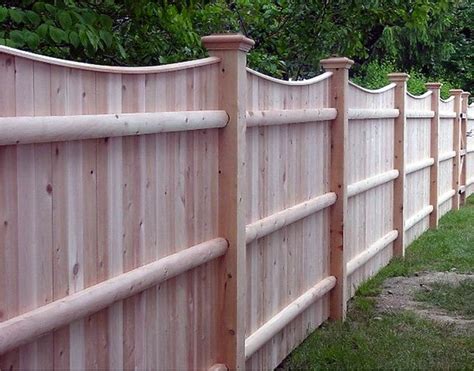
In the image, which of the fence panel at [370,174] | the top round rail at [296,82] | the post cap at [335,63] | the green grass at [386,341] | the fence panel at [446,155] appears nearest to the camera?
the top round rail at [296,82]

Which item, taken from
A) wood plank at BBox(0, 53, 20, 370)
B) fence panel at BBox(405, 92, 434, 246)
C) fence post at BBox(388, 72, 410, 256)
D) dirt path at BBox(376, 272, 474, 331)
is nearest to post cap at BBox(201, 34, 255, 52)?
wood plank at BBox(0, 53, 20, 370)

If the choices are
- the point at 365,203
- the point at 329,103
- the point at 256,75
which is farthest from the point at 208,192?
the point at 365,203

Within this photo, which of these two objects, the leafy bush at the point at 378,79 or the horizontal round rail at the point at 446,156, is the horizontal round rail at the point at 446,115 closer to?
the horizontal round rail at the point at 446,156

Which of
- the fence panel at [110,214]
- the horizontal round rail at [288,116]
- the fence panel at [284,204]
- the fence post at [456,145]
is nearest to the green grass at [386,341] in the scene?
the fence panel at [284,204]

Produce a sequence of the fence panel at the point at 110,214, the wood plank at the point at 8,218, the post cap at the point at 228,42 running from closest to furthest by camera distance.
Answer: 1. the wood plank at the point at 8,218
2. the fence panel at the point at 110,214
3. the post cap at the point at 228,42

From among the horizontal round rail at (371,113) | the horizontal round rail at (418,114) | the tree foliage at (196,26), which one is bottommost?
the horizontal round rail at (418,114)

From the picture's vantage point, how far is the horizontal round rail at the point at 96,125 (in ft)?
8.51

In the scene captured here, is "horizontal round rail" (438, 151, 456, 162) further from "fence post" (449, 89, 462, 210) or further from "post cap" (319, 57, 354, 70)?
"post cap" (319, 57, 354, 70)

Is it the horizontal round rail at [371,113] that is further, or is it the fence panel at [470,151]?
the fence panel at [470,151]

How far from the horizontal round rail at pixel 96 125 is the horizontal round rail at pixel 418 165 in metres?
6.02

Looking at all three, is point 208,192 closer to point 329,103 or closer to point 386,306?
point 329,103

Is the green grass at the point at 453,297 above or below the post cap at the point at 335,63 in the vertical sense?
below

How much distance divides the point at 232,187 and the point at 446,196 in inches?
364

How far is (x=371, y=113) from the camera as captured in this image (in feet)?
25.4
